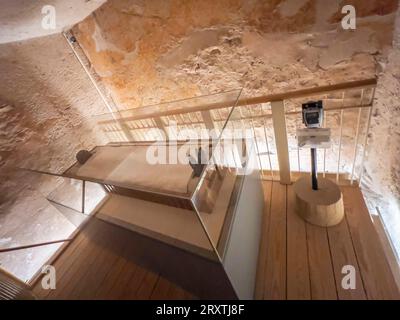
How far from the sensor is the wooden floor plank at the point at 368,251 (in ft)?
3.25

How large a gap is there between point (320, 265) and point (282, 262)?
0.20m

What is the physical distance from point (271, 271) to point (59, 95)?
206cm

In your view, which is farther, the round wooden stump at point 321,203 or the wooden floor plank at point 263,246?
the round wooden stump at point 321,203

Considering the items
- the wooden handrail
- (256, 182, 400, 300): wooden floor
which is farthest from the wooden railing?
(256, 182, 400, 300): wooden floor

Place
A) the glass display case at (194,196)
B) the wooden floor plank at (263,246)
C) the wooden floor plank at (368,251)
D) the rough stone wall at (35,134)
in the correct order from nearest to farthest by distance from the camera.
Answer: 1. the glass display case at (194,196)
2. the wooden floor plank at (368,251)
3. the wooden floor plank at (263,246)
4. the rough stone wall at (35,134)

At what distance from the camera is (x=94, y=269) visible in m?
1.47

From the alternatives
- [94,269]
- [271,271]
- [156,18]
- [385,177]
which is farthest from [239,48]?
[94,269]

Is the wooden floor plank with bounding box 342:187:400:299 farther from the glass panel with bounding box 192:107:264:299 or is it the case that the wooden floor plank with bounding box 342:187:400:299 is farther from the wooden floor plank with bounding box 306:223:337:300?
the glass panel with bounding box 192:107:264:299

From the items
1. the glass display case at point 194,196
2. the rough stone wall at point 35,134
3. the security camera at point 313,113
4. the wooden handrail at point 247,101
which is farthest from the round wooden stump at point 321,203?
the rough stone wall at point 35,134

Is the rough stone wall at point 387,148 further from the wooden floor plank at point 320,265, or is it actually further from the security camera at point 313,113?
the wooden floor plank at point 320,265

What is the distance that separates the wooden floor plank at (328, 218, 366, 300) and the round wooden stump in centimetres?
5

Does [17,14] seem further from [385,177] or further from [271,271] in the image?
[385,177]

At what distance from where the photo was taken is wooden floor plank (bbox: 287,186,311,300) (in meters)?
1.06
